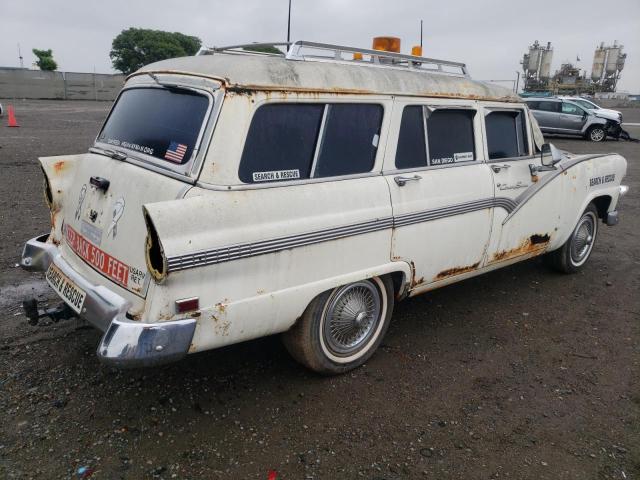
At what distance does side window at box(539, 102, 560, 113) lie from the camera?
19.1 metres

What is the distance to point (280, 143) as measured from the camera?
291 centimetres

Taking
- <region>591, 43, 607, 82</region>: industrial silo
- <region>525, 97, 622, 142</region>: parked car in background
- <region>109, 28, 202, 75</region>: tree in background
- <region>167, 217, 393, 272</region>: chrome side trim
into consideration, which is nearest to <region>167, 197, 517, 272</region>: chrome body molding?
<region>167, 217, 393, 272</region>: chrome side trim

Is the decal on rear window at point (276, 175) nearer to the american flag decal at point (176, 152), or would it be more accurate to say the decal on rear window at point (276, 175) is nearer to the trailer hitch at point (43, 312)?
the american flag decal at point (176, 152)

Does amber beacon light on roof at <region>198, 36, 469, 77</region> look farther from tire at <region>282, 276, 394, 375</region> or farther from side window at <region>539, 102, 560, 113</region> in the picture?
side window at <region>539, 102, 560, 113</region>

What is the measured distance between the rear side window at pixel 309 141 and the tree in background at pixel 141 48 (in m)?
67.0

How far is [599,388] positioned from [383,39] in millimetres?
3099

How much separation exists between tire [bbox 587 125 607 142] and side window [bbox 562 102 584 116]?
0.75m

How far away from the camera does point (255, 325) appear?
2.81m

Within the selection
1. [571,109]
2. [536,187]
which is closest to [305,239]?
[536,187]

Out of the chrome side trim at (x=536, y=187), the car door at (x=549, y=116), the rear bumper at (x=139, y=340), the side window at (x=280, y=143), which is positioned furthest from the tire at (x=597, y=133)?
the rear bumper at (x=139, y=340)

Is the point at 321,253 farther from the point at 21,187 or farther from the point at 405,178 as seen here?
the point at 21,187

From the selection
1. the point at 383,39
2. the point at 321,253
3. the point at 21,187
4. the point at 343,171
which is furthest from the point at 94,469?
the point at 21,187

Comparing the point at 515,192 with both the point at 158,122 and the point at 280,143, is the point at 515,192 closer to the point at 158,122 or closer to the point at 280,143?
the point at 280,143

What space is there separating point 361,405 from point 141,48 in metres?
71.2
